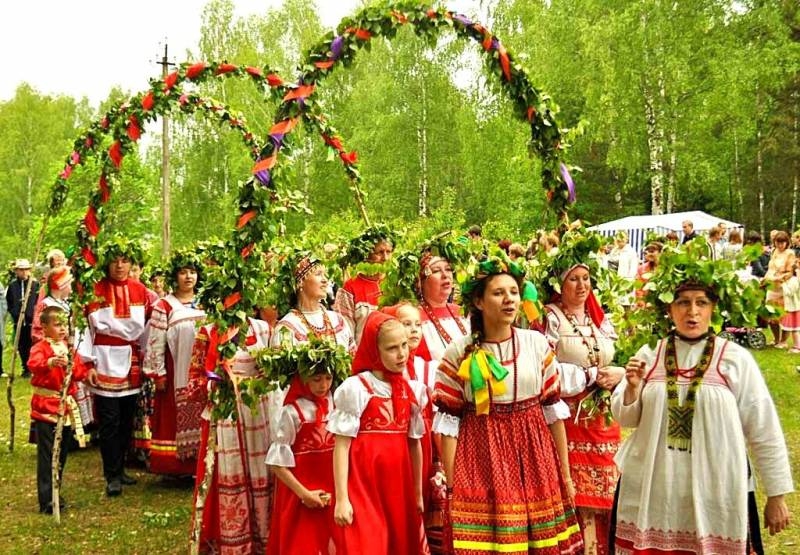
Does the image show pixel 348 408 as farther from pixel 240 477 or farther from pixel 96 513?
pixel 96 513

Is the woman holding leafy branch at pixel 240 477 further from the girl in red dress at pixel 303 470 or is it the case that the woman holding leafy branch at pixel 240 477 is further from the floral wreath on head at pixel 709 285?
the floral wreath on head at pixel 709 285

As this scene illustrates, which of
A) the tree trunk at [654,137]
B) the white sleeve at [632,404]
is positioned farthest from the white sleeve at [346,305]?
the tree trunk at [654,137]

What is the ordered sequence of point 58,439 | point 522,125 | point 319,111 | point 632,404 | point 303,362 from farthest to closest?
point 522,125
point 58,439
point 319,111
point 303,362
point 632,404

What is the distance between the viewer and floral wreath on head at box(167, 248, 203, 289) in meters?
7.31

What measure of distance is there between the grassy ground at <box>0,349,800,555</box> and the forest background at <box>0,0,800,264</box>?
1199cm

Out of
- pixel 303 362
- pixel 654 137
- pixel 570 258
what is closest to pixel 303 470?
→ pixel 303 362

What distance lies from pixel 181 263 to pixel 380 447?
3.68m

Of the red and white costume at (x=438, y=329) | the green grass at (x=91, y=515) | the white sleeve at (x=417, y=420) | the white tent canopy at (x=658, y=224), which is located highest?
the white tent canopy at (x=658, y=224)

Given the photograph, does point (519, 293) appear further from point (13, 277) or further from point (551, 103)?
point (13, 277)

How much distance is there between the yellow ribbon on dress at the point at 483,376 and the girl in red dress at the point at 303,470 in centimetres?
100

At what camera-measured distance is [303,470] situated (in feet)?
14.8

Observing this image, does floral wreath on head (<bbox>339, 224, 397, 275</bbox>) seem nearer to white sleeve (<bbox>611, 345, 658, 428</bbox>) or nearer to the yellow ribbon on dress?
the yellow ribbon on dress

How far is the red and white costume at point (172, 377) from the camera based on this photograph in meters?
7.14

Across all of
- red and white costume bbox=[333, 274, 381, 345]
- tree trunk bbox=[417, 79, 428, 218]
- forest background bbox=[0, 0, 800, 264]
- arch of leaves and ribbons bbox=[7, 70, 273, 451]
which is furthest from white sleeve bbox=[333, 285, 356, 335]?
tree trunk bbox=[417, 79, 428, 218]
